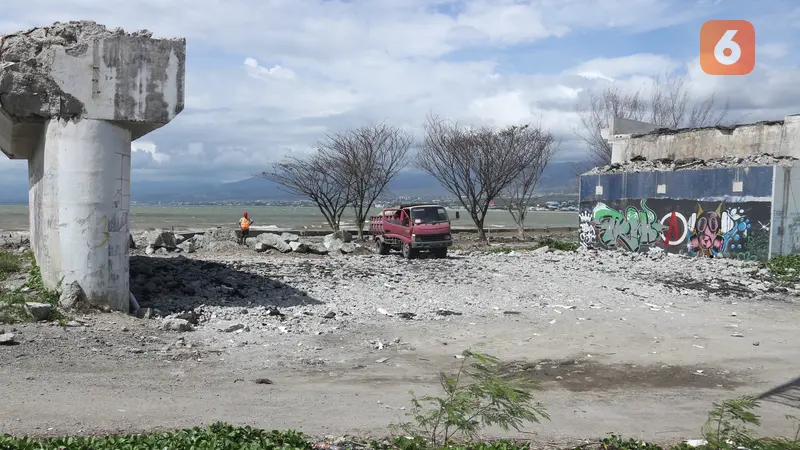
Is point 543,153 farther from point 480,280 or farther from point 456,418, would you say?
point 456,418

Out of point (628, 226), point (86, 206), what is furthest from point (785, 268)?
point (86, 206)

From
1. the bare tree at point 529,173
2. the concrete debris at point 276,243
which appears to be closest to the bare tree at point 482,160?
the bare tree at point 529,173

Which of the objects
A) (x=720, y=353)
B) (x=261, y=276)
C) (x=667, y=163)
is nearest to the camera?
(x=720, y=353)

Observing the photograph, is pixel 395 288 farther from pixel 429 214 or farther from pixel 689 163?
pixel 689 163

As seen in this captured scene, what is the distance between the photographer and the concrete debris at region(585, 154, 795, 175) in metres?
20.3

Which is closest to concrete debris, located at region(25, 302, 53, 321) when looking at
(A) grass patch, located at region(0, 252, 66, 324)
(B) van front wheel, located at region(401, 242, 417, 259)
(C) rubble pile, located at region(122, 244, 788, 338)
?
(A) grass patch, located at region(0, 252, 66, 324)

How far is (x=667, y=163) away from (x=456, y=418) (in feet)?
70.9

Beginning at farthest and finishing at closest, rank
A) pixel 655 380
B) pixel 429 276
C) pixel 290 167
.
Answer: pixel 290 167
pixel 429 276
pixel 655 380

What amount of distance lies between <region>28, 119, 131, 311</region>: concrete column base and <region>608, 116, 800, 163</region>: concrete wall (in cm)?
1907

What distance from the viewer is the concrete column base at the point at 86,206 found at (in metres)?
10.8

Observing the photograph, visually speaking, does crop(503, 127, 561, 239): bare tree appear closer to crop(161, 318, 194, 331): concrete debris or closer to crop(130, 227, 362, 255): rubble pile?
crop(130, 227, 362, 255): rubble pile

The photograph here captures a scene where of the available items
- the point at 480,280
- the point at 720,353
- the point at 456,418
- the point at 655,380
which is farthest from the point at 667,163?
the point at 456,418

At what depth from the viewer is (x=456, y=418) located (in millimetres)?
4980

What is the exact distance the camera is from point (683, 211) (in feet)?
74.0
